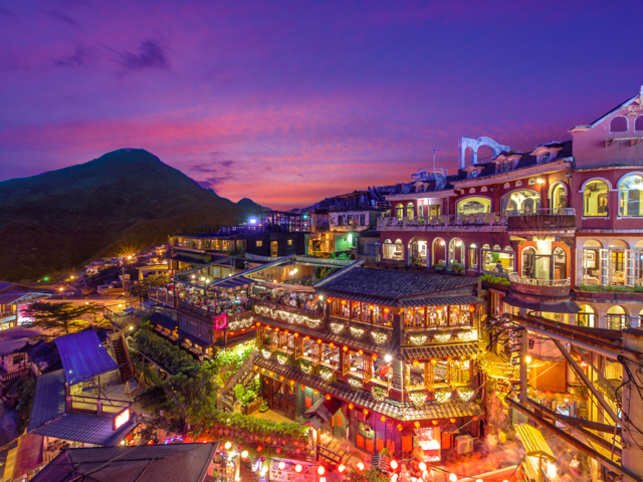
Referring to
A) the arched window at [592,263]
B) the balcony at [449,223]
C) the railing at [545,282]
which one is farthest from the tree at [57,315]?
the arched window at [592,263]

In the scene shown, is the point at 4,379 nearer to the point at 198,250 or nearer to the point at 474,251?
the point at 198,250

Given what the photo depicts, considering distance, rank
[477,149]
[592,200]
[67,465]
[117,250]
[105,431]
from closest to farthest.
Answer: [67,465] → [105,431] → [592,200] → [477,149] → [117,250]

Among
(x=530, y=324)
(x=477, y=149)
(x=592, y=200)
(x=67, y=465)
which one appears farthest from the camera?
(x=477, y=149)

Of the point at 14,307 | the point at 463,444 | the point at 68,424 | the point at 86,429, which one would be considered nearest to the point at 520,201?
the point at 463,444

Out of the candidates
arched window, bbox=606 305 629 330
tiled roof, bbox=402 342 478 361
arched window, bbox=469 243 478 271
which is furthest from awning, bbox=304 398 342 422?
arched window, bbox=606 305 629 330

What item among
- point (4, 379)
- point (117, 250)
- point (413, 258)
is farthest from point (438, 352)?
point (117, 250)

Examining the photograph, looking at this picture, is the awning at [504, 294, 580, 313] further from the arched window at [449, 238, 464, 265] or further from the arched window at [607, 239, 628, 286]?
the arched window at [449, 238, 464, 265]

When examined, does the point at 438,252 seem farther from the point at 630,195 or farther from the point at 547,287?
the point at 630,195
